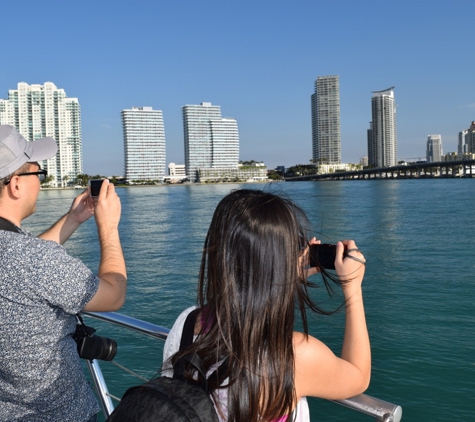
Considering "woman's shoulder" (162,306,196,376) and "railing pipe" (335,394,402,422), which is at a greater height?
"woman's shoulder" (162,306,196,376)

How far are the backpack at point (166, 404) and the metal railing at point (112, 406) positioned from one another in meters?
0.34

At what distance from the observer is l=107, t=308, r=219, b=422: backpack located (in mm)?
731

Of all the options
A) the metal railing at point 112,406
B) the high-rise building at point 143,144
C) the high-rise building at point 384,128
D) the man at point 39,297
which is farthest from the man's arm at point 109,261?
the high-rise building at point 384,128

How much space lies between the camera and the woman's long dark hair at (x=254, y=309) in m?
0.84

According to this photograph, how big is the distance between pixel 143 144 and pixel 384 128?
2849 inches

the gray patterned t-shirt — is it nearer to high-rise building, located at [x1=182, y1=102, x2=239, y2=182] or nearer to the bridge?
the bridge

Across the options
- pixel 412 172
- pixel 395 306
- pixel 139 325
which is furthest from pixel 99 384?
pixel 412 172

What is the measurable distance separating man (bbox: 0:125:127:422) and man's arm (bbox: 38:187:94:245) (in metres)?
0.25

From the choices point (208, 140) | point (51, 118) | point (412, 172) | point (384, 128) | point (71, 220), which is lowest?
point (71, 220)

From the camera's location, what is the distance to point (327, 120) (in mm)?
153875

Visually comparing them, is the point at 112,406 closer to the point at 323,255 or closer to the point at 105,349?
the point at 105,349

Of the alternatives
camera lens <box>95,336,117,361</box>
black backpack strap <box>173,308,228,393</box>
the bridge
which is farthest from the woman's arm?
the bridge

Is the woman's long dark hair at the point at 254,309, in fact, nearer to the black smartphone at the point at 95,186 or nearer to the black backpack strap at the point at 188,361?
the black backpack strap at the point at 188,361

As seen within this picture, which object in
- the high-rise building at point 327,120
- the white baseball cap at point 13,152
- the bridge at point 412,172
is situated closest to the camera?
the white baseball cap at point 13,152
